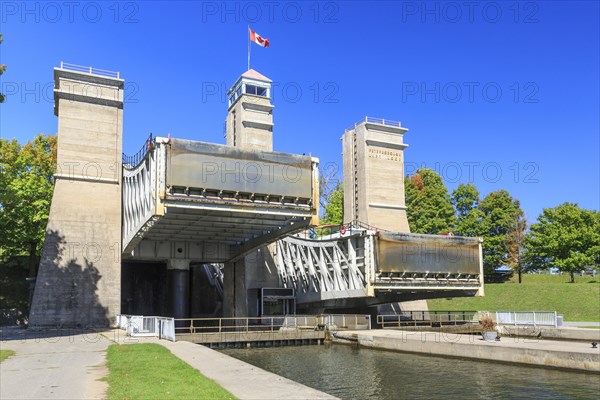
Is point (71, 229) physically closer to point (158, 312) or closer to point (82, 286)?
point (82, 286)

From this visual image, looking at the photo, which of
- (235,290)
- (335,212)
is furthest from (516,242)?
(235,290)

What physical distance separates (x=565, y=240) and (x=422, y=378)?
54954 mm

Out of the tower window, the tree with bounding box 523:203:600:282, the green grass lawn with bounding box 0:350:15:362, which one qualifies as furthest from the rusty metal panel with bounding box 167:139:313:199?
the tree with bounding box 523:203:600:282

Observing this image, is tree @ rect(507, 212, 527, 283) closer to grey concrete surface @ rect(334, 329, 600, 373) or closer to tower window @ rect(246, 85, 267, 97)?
tower window @ rect(246, 85, 267, 97)

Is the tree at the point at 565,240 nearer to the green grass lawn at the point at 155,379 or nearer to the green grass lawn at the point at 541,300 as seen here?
the green grass lawn at the point at 541,300

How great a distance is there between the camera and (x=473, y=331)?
40.3m

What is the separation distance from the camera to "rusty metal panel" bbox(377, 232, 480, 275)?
140 feet

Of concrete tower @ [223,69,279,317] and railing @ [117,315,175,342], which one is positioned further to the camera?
concrete tower @ [223,69,279,317]

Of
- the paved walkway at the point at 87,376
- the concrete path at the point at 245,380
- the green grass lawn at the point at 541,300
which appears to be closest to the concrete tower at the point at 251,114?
the green grass lawn at the point at 541,300

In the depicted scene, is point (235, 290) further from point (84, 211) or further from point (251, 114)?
point (251, 114)

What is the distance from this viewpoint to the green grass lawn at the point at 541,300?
182ft

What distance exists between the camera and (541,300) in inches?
2325

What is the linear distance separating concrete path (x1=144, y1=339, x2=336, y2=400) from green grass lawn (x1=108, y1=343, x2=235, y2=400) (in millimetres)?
443

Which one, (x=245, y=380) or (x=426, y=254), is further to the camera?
(x=426, y=254)
